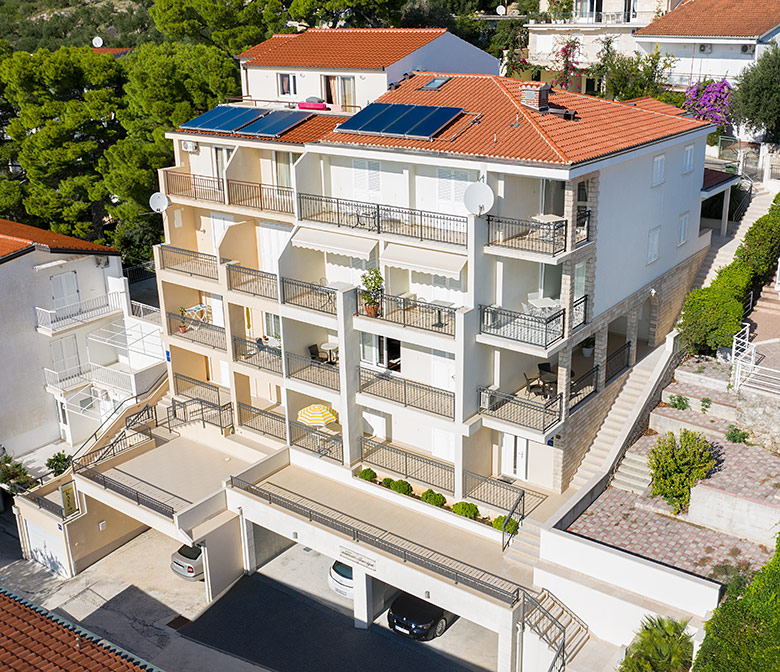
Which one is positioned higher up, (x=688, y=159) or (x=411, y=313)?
(x=688, y=159)

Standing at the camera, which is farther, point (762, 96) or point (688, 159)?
point (762, 96)

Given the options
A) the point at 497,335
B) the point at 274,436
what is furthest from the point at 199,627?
the point at 497,335

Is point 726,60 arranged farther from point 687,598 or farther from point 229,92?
point 687,598

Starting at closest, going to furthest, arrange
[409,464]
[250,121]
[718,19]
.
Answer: [409,464] < [250,121] < [718,19]

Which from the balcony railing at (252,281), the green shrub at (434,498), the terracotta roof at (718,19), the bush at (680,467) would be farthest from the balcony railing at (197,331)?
the terracotta roof at (718,19)

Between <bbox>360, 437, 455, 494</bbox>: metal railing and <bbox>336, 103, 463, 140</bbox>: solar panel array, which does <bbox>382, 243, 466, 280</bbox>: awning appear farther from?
<bbox>360, 437, 455, 494</bbox>: metal railing

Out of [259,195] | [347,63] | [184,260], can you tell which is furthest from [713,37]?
[184,260]

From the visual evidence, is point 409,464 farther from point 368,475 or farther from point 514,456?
point 514,456

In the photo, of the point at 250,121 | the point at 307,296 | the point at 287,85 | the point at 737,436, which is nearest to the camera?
the point at 737,436
